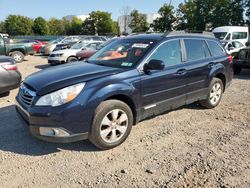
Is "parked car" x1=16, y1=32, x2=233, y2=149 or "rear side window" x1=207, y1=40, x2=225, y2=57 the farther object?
"rear side window" x1=207, y1=40, x2=225, y2=57

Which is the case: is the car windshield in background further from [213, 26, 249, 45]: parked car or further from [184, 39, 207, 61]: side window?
[213, 26, 249, 45]: parked car

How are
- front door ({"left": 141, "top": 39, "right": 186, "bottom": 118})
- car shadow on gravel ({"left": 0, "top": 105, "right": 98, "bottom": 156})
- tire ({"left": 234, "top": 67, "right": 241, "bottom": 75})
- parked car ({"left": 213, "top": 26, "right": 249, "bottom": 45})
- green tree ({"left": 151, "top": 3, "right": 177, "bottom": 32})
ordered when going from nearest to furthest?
car shadow on gravel ({"left": 0, "top": 105, "right": 98, "bottom": 156})
front door ({"left": 141, "top": 39, "right": 186, "bottom": 118})
tire ({"left": 234, "top": 67, "right": 241, "bottom": 75})
parked car ({"left": 213, "top": 26, "right": 249, "bottom": 45})
green tree ({"left": 151, "top": 3, "right": 177, "bottom": 32})

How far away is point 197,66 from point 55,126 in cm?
304

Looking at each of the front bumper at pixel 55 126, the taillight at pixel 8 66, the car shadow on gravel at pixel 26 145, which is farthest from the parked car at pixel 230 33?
the front bumper at pixel 55 126

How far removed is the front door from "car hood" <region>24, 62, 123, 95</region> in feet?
1.88

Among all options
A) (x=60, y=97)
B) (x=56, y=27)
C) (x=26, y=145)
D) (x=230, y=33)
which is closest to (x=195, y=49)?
(x=60, y=97)

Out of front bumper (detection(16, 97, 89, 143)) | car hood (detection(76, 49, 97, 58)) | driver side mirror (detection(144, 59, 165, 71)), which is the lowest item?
front bumper (detection(16, 97, 89, 143))

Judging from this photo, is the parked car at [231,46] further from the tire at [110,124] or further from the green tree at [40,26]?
the green tree at [40,26]

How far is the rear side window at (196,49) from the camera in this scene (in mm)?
5203

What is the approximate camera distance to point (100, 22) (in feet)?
253

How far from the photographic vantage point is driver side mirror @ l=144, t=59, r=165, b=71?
166 inches

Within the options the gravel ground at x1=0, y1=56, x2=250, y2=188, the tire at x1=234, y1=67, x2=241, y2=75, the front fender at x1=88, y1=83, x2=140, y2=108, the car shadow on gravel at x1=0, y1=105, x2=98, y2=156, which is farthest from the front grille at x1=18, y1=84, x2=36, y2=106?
the tire at x1=234, y1=67, x2=241, y2=75

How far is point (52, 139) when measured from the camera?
3645mm

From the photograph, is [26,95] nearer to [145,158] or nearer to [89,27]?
[145,158]
